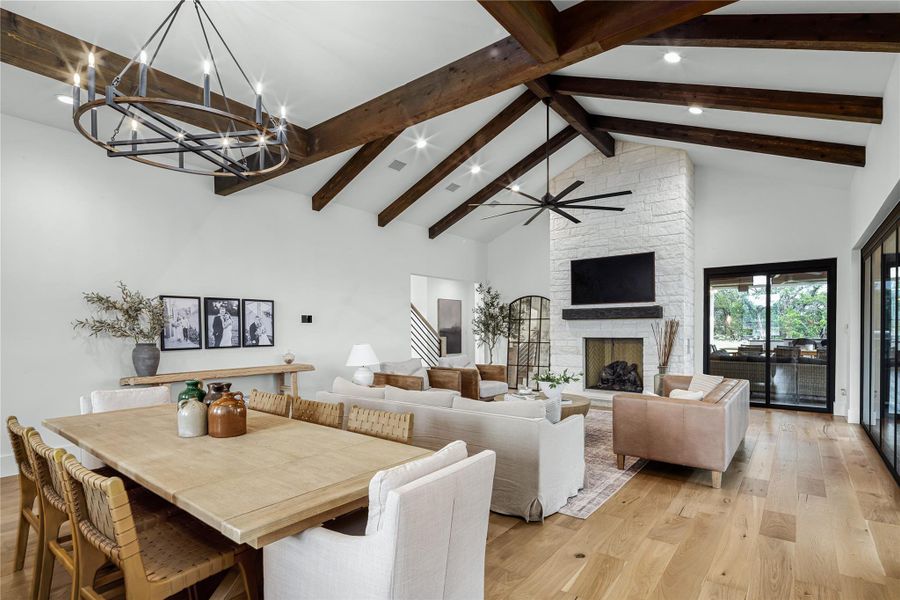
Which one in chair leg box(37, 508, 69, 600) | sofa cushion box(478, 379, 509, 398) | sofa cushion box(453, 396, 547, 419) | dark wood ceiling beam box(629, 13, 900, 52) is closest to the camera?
chair leg box(37, 508, 69, 600)

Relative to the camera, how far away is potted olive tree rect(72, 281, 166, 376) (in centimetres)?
463

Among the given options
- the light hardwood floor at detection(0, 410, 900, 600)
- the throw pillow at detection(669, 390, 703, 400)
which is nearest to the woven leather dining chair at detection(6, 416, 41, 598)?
the light hardwood floor at detection(0, 410, 900, 600)

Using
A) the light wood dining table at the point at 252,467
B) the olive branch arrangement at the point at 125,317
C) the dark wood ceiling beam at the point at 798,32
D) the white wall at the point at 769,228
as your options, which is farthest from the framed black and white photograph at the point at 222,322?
the white wall at the point at 769,228

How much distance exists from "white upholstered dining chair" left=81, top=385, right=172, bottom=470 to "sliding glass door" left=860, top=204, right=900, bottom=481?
5798 mm

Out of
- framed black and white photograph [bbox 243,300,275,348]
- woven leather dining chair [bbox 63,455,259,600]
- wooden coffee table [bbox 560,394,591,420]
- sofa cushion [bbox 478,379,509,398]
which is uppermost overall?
framed black and white photograph [bbox 243,300,275,348]

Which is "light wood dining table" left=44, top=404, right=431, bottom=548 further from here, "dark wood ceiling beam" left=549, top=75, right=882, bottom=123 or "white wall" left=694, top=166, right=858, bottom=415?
"white wall" left=694, top=166, right=858, bottom=415

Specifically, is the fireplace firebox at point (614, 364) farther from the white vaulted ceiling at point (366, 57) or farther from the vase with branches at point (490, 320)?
the white vaulted ceiling at point (366, 57)

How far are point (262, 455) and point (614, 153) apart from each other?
744 cm

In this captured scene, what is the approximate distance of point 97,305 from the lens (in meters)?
4.68

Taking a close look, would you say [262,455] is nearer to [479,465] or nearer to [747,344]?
[479,465]

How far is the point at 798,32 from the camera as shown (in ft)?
9.70

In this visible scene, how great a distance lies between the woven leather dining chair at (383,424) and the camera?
2.53 metres

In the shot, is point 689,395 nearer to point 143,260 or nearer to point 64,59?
point 64,59

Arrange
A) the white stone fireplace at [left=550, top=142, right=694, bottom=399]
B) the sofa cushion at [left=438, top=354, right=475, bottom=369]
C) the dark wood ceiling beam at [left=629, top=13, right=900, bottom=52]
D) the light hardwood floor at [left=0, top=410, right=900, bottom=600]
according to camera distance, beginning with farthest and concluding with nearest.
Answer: the sofa cushion at [left=438, top=354, right=475, bottom=369], the white stone fireplace at [left=550, top=142, right=694, bottom=399], the dark wood ceiling beam at [left=629, top=13, right=900, bottom=52], the light hardwood floor at [left=0, top=410, right=900, bottom=600]
